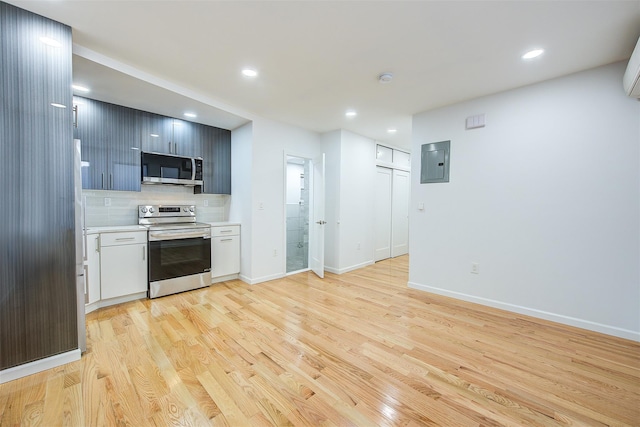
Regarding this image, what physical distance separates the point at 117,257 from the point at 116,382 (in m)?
1.74

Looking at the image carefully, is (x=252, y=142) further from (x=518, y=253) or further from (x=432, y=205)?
(x=518, y=253)

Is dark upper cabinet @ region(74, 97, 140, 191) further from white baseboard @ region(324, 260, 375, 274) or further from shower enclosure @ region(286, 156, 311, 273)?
white baseboard @ region(324, 260, 375, 274)

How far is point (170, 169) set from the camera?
142 inches

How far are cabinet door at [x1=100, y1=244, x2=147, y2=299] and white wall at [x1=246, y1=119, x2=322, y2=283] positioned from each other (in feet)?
4.44

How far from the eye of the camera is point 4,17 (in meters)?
1.73

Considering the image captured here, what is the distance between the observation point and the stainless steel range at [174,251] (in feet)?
10.7

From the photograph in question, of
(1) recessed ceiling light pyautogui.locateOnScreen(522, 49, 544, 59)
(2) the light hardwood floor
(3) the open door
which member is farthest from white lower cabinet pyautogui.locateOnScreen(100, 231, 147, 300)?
(1) recessed ceiling light pyautogui.locateOnScreen(522, 49, 544, 59)

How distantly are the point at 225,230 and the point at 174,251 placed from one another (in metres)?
0.76

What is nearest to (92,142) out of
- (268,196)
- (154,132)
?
(154,132)

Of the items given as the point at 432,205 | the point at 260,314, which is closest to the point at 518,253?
the point at 432,205

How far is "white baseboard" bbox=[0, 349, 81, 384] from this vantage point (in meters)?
1.74

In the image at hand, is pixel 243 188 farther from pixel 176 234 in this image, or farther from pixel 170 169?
pixel 176 234

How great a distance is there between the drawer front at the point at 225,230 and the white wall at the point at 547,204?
2.90 m

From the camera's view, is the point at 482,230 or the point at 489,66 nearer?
the point at 489,66
